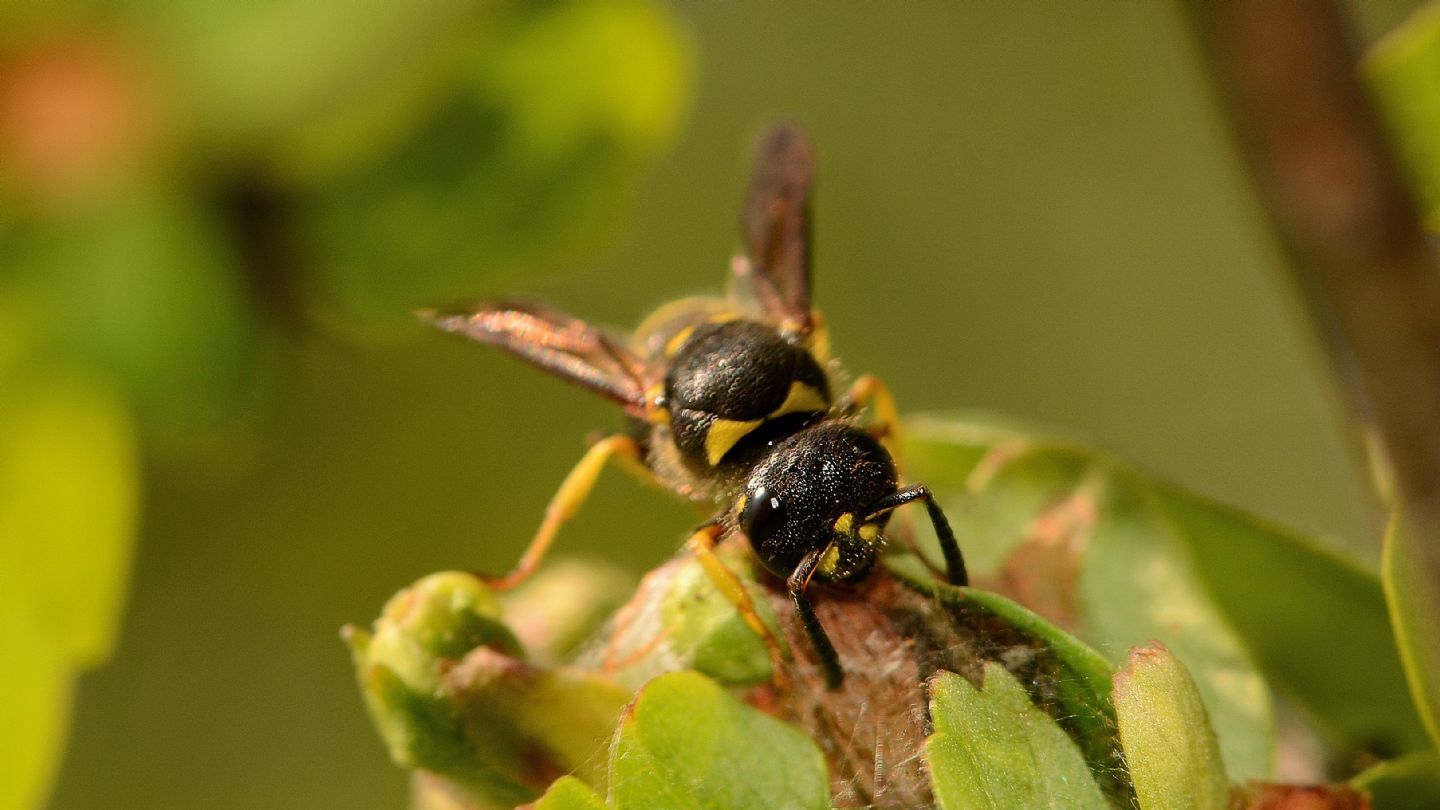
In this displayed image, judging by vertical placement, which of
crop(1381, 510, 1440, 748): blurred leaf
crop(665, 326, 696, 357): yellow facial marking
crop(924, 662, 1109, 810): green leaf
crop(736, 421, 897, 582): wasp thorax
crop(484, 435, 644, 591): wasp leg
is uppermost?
crop(665, 326, 696, 357): yellow facial marking

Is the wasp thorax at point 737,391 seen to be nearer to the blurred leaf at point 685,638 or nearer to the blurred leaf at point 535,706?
the blurred leaf at point 685,638

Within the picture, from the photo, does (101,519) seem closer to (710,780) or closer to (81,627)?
(81,627)

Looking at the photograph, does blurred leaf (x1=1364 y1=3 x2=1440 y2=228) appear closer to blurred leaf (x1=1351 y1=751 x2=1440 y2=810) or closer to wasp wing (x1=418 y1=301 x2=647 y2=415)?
blurred leaf (x1=1351 y1=751 x2=1440 y2=810)

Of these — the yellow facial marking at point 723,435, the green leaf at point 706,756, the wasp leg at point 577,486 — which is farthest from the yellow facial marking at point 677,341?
the green leaf at point 706,756

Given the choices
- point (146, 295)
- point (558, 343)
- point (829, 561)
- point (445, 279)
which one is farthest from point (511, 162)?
point (829, 561)

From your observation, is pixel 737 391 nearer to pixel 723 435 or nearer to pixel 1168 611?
pixel 723 435

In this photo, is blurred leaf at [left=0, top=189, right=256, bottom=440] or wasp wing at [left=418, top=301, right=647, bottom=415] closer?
wasp wing at [left=418, top=301, right=647, bottom=415]

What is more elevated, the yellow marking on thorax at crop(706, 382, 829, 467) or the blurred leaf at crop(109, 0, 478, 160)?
the blurred leaf at crop(109, 0, 478, 160)

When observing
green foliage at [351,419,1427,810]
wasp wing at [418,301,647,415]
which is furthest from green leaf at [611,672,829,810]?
wasp wing at [418,301,647,415]
